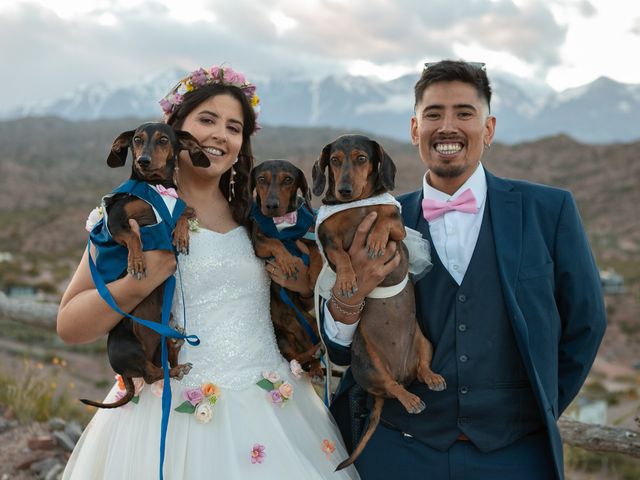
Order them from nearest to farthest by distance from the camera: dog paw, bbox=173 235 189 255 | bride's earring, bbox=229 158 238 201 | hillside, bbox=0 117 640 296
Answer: dog paw, bbox=173 235 189 255, bride's earring, bbox=229 158 238 201, hillside, bbox=0 117 640 296

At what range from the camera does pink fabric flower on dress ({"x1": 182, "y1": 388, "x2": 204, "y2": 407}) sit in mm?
2684

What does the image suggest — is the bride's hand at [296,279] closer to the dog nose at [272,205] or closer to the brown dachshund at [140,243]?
the dog nose at [272,205]

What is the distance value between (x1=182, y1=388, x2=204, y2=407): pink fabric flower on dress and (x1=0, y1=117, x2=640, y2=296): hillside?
19584 millimetres

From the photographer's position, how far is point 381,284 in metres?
2.85

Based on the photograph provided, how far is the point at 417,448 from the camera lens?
2.72m

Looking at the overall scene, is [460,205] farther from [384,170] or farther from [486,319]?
[486,319]

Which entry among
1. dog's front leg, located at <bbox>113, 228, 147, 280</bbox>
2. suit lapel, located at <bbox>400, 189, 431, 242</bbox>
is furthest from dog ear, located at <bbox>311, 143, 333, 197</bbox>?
dog's front leg, located at <bbox>113, 228, 147, 280</bbox>

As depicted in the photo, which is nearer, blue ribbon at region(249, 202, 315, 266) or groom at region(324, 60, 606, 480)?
groom at region(324, 60, 606, 480)

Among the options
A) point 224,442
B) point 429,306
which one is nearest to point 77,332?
point 224,442

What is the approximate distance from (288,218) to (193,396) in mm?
987

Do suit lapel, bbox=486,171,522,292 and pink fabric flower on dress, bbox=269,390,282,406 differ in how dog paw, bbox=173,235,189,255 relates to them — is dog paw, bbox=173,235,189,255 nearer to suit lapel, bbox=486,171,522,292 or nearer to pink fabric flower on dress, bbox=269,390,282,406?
pink fabric flower on dress, bbox=269,390,282,406

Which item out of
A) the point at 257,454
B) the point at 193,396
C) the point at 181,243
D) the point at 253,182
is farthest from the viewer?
the point at 253,182

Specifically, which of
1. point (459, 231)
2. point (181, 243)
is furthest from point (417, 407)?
point (181, 243)

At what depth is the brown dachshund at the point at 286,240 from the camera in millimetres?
3041
